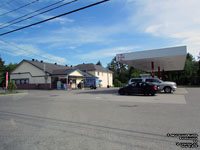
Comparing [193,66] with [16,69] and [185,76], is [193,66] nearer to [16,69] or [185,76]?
[185,76]

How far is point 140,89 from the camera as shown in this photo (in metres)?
17.9

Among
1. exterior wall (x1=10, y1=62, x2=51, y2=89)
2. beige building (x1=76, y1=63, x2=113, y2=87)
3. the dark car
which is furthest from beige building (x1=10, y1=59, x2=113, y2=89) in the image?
the dark car

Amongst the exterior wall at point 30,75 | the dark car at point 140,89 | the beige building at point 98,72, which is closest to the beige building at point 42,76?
the exterior wall at point 30,75

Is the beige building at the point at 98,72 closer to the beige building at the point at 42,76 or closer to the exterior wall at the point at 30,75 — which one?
the beige building at the point at 42,76

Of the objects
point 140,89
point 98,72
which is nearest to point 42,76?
point 98,72

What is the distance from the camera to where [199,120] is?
→ 20.8 ft

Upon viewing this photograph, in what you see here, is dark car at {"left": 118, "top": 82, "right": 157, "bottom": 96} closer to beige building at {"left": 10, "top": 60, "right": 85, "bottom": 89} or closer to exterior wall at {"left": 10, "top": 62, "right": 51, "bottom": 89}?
beige building at {"left": 10, "top": 60, "right": 85, "bottom": 89}

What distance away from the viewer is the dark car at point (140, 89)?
17.3 meters

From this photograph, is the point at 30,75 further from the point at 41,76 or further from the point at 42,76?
the point at 42,76

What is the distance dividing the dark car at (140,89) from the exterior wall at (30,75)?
2238cm

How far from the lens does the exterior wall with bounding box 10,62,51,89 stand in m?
36.7

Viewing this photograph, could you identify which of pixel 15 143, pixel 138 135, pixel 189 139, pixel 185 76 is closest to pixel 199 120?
pixel 189 139

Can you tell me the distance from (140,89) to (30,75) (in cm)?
3071

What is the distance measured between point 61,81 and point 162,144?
3410 cm
